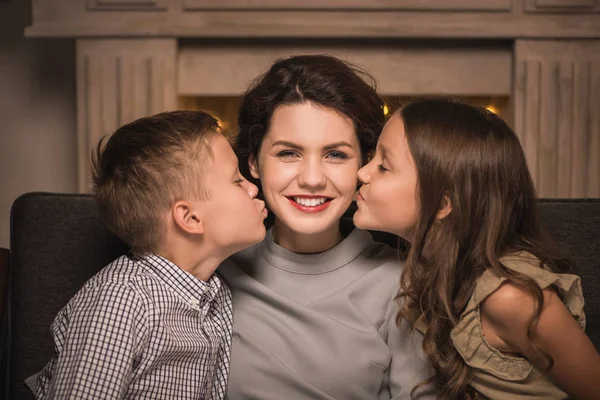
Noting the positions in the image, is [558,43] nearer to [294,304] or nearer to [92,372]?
[294,304]

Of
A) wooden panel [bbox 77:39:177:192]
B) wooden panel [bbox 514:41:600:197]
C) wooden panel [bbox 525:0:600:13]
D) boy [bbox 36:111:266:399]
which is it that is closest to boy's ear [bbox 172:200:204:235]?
boy [bbox 36:111:266:399]

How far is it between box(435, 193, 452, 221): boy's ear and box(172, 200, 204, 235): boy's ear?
1.64 ft

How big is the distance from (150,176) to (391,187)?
506 mm

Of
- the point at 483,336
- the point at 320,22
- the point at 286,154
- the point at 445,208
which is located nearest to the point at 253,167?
the point at 286,154

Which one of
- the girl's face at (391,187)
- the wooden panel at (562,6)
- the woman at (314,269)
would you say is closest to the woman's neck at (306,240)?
the woman at (314,269)

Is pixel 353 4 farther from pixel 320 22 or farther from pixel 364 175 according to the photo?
pixel 364 175

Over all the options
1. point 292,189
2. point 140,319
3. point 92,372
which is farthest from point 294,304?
point 92,372

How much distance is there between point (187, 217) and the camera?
1.43 meters

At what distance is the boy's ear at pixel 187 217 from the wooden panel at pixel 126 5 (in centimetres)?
190

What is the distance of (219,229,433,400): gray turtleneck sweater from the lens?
1462mm

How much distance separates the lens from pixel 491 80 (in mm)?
3188

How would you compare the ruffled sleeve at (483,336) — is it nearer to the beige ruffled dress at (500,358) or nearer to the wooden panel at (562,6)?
the beige ruffled dress at (500,358)

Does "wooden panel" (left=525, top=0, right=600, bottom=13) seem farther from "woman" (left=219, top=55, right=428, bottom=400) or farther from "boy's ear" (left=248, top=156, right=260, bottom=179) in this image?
"boy's ear" (left=248, top=156, right=260, bottom=179)

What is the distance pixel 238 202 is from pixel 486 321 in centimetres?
56
